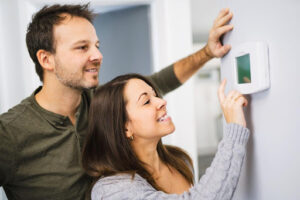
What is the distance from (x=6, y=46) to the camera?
1.59 meters

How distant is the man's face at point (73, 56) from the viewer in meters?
1.16

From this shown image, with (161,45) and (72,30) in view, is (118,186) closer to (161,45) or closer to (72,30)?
(72,30)

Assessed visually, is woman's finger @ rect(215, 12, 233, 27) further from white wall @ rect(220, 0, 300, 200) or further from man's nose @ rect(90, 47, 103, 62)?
man's nose @ rect(90, 47, 103, 62)

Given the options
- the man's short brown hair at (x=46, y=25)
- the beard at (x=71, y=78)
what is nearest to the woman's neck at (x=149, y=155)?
the beard at (x=71, y=78)

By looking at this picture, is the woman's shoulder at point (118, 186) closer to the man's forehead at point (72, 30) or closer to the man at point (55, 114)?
the man at point (55, 114)

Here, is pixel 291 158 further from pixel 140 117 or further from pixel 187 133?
pixel 187 133

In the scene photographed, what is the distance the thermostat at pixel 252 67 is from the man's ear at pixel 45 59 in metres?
0.85

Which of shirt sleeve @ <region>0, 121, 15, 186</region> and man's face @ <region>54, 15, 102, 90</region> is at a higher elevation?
man's face @ <region>54, 15, 102, 90</region>

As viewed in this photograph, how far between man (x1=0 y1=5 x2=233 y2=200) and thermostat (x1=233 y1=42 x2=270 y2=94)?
0.18 metres

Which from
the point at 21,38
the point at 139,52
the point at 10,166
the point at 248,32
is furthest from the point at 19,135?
the point at 139,52

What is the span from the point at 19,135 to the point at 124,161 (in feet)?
1.38

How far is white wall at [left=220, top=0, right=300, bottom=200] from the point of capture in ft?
1.76

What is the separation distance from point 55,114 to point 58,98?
0.29 ft

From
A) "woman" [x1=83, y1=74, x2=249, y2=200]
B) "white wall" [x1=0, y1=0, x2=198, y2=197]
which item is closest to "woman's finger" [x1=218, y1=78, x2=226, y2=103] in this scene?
"woman" [x1=83, y1=74, x2=249, y2=200]
